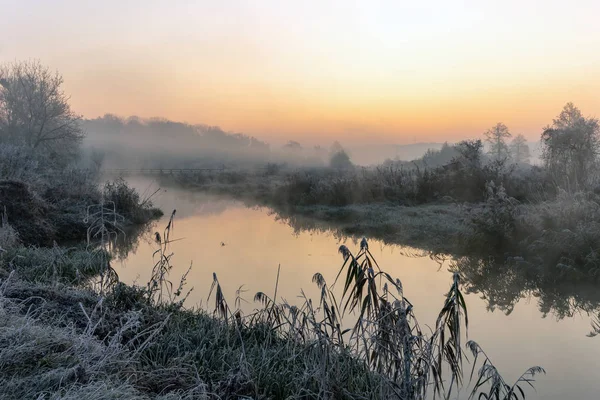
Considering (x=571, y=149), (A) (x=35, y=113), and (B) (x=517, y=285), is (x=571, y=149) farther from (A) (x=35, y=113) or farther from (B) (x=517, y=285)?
(A) (x=35, y=113)

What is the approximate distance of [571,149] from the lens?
15.7m

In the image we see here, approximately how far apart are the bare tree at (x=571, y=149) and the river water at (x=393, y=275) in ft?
27.5

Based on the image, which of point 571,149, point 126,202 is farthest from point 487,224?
point 126,202

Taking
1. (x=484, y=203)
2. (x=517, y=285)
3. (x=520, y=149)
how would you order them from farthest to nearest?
(x=520, y=149) < (x=484, y=203) < (x=517, y=285)

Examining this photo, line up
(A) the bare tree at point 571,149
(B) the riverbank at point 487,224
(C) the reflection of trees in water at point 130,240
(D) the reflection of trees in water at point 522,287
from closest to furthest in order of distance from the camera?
(D) the reflection of trees in water at point 522,287, (B) the riverbank at point 487,224, (C) the reflection of trees in water at point 130,240, (A) the bare tree at point 571,149

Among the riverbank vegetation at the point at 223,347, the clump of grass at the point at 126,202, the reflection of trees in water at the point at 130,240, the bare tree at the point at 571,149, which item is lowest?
the reflection of trees in water at the point at 130,240

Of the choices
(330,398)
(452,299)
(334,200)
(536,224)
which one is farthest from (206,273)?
(334,200)

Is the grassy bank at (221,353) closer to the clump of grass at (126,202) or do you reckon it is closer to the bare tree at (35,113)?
the clump of grass at (126,202)

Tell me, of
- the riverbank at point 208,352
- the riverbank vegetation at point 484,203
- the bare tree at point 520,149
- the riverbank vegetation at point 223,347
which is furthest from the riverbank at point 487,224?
the bare tree at point 520,149

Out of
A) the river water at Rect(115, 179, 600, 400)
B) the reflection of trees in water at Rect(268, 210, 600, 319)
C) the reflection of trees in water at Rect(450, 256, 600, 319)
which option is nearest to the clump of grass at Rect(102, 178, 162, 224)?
the river water at Rect(115, 179, 600, 400)

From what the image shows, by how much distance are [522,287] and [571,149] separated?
35.1ft

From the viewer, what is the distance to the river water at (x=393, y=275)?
4.56 meters

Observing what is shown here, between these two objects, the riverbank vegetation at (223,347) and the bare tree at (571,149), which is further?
the bare tree at (571,149)

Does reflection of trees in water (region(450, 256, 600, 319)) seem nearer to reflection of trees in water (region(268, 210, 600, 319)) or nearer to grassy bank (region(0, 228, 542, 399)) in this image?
reflection of trees in water (region(268, 210, 600, 319))
